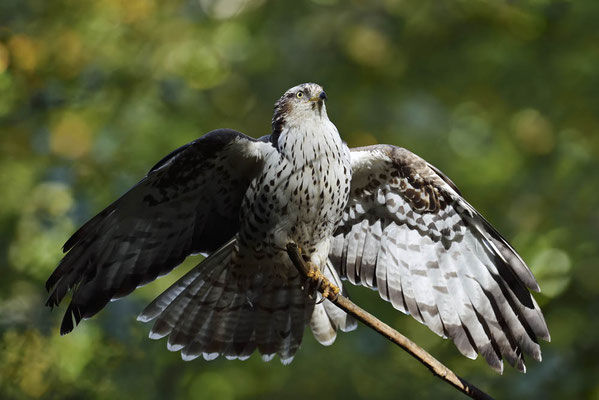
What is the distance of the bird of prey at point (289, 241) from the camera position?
386 cm

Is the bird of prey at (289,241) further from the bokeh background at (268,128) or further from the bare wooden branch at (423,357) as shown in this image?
the bokeh background at (268,128)

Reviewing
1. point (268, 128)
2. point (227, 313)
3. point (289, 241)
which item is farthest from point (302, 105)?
point (268, 128)

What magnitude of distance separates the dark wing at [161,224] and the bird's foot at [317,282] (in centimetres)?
62

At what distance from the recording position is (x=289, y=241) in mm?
3881

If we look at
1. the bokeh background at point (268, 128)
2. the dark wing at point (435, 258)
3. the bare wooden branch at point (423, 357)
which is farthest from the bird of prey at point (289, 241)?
the bokeh background at point (268, 128)

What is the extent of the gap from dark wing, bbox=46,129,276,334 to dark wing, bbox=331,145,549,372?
0.67m

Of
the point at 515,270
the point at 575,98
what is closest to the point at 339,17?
the point at 575,98

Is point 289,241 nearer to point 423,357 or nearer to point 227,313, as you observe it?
point 227,313

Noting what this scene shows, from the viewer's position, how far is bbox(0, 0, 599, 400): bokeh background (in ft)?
19.0

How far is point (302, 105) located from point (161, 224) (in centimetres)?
102

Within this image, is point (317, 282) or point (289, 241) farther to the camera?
point (289, 241)

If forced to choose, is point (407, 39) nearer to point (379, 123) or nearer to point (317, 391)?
point (379, 123)

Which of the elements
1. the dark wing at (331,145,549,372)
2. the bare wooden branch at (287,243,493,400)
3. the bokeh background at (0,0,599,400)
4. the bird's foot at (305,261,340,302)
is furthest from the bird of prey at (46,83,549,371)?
the bokeh background at (0,0,599,400)

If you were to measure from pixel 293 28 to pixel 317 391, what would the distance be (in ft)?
10.9
